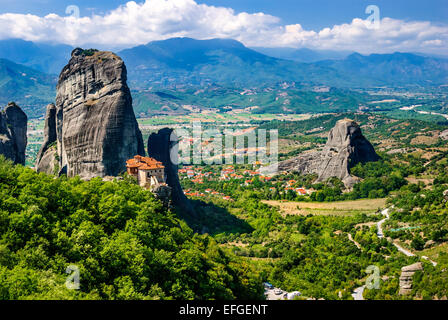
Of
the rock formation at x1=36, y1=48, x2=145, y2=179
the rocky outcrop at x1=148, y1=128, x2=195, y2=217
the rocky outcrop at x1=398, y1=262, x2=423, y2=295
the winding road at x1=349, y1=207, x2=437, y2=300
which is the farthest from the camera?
the rocky outcrop at x1=148, y1=128, x2=195, y2=217

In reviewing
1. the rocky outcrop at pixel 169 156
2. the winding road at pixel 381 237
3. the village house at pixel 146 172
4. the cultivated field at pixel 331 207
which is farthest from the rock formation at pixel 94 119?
the winding road at pixel 381 237

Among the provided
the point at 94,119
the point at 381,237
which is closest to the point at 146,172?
the point at 94,119

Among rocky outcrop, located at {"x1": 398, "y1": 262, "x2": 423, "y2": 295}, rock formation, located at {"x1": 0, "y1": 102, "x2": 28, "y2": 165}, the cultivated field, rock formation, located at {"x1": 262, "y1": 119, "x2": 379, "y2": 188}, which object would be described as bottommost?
the cultivated field

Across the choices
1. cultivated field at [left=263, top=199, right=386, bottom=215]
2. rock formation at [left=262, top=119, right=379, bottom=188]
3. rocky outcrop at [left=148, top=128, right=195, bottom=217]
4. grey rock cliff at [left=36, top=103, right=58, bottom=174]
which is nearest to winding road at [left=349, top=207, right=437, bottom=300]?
cultivated field at [left=263, top=199, right=386, bottom=215]

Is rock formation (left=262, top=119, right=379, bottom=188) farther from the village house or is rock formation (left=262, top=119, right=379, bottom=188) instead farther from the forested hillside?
the forested hillside

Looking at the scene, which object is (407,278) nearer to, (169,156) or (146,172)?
(146,172)
